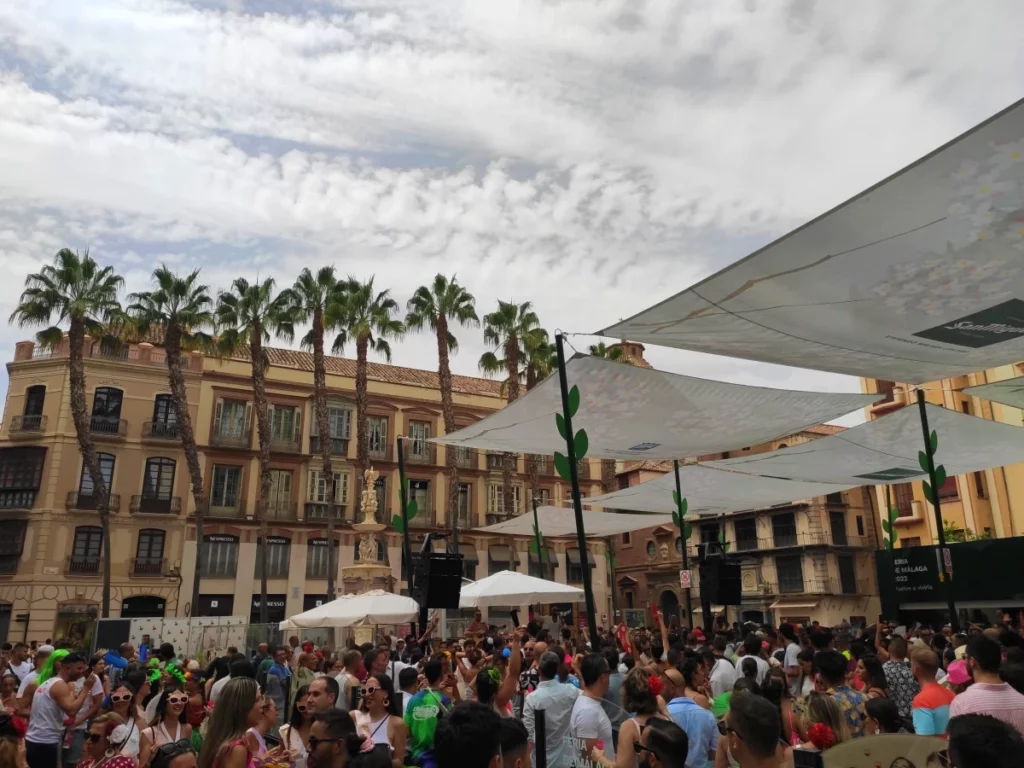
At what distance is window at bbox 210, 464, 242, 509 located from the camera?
113 feet

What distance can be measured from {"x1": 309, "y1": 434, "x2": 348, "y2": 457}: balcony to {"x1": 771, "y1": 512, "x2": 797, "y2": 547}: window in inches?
891

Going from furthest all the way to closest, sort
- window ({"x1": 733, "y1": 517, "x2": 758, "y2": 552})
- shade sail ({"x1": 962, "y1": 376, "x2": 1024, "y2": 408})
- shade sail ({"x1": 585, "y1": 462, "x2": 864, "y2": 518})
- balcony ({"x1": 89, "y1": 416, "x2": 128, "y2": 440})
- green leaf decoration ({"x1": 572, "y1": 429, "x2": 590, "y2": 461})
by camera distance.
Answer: window ({"x1": 733, "y1": 517, "x2": 758, "y2": 552}) → balcony ({"x1": 89, "y1": 416, "x2": 128, "y2": 440}) → shade sail ({"x1": 585, "y1": 462, "x2": 864, "y2": 518}) → shade sail ({"x1": 962, "y1": 376, "x2": 1024, "y2": 408}) → green leaf decoration ({"x1": 572, "y1": 429, "x2": 590, "y2": 461})

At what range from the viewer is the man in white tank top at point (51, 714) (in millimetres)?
6832

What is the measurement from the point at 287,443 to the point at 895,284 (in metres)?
33.0

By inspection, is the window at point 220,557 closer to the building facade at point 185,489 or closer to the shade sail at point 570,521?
the building facade at point 185,489

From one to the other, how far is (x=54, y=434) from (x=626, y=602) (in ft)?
106

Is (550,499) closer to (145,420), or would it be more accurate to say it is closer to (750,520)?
(750,520)

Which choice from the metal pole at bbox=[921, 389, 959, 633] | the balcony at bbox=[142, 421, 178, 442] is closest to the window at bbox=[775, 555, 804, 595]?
the metal pole at bbox=[921, 389, 959, 633]

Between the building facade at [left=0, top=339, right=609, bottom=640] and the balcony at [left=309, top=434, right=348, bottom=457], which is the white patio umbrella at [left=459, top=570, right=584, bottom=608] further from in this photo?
the balcony at [left=309, top=434, right=348, bottom=457]

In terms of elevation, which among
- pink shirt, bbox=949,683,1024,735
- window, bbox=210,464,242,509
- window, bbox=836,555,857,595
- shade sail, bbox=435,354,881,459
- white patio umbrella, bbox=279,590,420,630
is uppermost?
window, bbox=210,464,242,509

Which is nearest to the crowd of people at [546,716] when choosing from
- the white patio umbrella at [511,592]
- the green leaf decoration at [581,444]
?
the green leaf decoration at [581,444]

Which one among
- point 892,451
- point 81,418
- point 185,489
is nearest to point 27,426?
point 185,489

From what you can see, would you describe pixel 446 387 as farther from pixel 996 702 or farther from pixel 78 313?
pixel 996 702

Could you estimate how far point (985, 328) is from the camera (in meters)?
8.09
